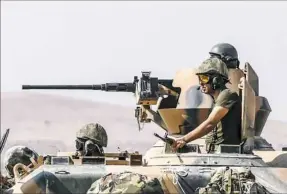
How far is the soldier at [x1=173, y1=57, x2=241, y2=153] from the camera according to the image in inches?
588

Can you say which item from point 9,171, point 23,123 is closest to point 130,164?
point 9,171

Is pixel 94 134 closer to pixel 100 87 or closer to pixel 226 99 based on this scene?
pixel 226 99

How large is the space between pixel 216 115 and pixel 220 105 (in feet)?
0.54

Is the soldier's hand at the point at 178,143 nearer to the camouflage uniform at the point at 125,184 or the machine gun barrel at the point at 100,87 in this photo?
the camouflage uniform at the point at 125,184

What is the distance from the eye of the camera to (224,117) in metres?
15.1

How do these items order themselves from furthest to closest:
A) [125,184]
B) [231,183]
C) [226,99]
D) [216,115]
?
[226,99] < [216,115] < [231,183] < [125,184]

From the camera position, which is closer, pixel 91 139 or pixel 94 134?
pixel 91 139

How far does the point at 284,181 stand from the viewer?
14.1 meters

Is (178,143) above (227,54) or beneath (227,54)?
beneath

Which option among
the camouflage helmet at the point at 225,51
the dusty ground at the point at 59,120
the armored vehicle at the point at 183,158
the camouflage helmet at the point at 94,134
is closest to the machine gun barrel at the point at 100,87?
the armored vehicle at the point at 183,158

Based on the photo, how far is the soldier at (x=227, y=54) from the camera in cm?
1708

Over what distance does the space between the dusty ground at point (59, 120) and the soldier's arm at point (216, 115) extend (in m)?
59.5

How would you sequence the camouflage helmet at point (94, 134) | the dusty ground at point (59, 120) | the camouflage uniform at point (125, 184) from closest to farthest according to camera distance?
the camouflage uniform at point (125, 184) → the camouflage helmet at point (94, 134) → the dusty ground at point (59, 120)

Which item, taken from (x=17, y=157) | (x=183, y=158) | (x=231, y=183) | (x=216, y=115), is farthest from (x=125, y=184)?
(x=17, y=157)
